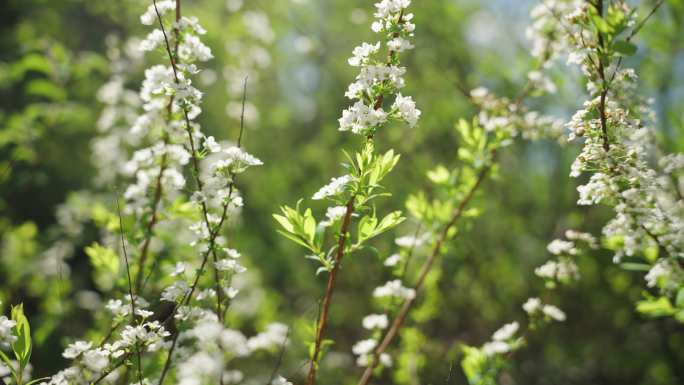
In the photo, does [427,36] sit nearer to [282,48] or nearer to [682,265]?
[282,48]

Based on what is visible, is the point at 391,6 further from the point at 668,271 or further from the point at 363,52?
the point at 668,271

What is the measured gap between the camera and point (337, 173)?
21.2 ft

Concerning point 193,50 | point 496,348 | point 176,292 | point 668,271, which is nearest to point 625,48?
point 668,271

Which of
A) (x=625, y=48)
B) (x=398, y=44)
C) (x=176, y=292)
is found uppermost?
(x=398, y=44)

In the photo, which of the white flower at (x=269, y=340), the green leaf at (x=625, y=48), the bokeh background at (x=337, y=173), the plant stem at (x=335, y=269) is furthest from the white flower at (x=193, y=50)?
the bokeh background at (x=337, y=173)

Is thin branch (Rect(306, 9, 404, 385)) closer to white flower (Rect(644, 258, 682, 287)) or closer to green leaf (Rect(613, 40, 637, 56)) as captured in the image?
green leaf (Rect(613, 40, 637, 56))

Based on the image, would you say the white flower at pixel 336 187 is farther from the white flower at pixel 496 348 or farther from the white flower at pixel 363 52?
the white flower at pixel 496 348

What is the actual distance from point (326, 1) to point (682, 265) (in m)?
7.45

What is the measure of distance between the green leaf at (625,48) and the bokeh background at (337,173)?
186cm

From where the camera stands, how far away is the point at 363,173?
1.79 meters

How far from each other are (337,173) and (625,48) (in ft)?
16.1

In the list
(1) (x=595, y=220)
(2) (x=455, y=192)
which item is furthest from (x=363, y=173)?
(1) (x=595, y=220)

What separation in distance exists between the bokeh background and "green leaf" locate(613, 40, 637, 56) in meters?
1.86

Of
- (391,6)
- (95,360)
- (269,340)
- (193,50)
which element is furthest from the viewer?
(269,340)
